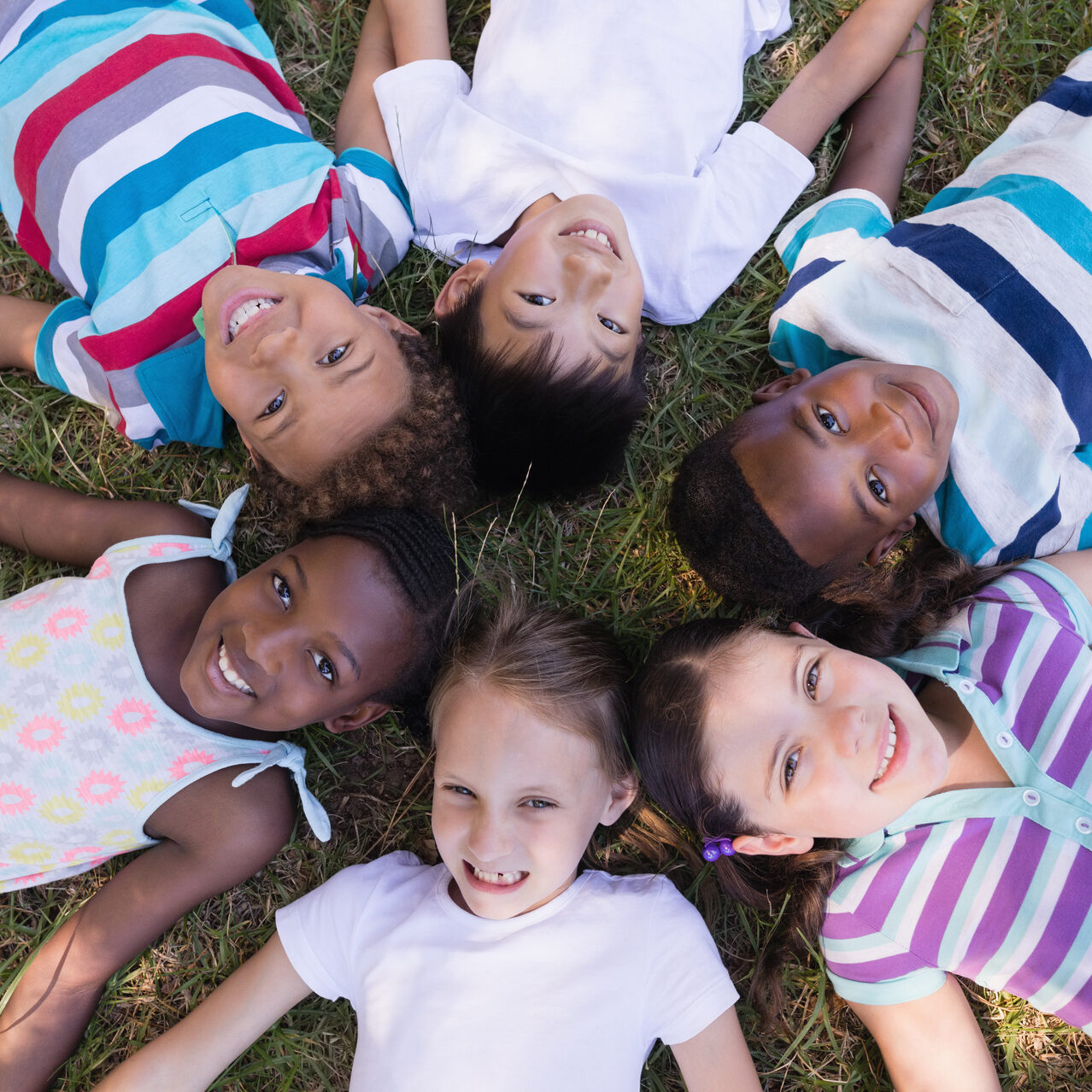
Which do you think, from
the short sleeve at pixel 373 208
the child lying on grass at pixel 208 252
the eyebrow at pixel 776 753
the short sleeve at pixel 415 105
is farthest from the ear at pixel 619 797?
the short sleeve at pixel 415 105

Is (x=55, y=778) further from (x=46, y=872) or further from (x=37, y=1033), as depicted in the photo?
(x=37, y=1033)

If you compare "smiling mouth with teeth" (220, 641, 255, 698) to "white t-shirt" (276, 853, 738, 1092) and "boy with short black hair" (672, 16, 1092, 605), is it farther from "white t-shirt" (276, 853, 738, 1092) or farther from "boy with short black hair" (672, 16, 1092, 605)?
"boy with short black hair" (672, 16, 1092, 605)

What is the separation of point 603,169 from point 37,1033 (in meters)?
2.80

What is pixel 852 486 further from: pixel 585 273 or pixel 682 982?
pixel 682 982

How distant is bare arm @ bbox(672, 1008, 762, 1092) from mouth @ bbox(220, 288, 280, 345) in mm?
2072

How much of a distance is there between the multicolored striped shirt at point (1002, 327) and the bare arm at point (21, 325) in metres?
2.19

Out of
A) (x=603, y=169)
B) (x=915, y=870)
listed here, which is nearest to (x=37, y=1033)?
(x=915, y=870)

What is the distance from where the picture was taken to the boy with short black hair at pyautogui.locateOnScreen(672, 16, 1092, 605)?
2.04 metres

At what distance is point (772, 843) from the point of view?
2.07 metres

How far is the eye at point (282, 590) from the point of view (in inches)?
79.4

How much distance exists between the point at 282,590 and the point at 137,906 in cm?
98

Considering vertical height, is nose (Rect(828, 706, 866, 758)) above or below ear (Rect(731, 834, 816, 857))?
above

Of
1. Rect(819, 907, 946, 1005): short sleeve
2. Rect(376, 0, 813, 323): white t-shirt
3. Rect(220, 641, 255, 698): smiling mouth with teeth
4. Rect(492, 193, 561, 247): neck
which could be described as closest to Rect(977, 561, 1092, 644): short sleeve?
Rect(819, 907, 946, 1005): short sleeve

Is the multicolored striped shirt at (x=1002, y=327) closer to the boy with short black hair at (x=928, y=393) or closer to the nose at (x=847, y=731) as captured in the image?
the boy with short black hair at (x=928, y=393)
